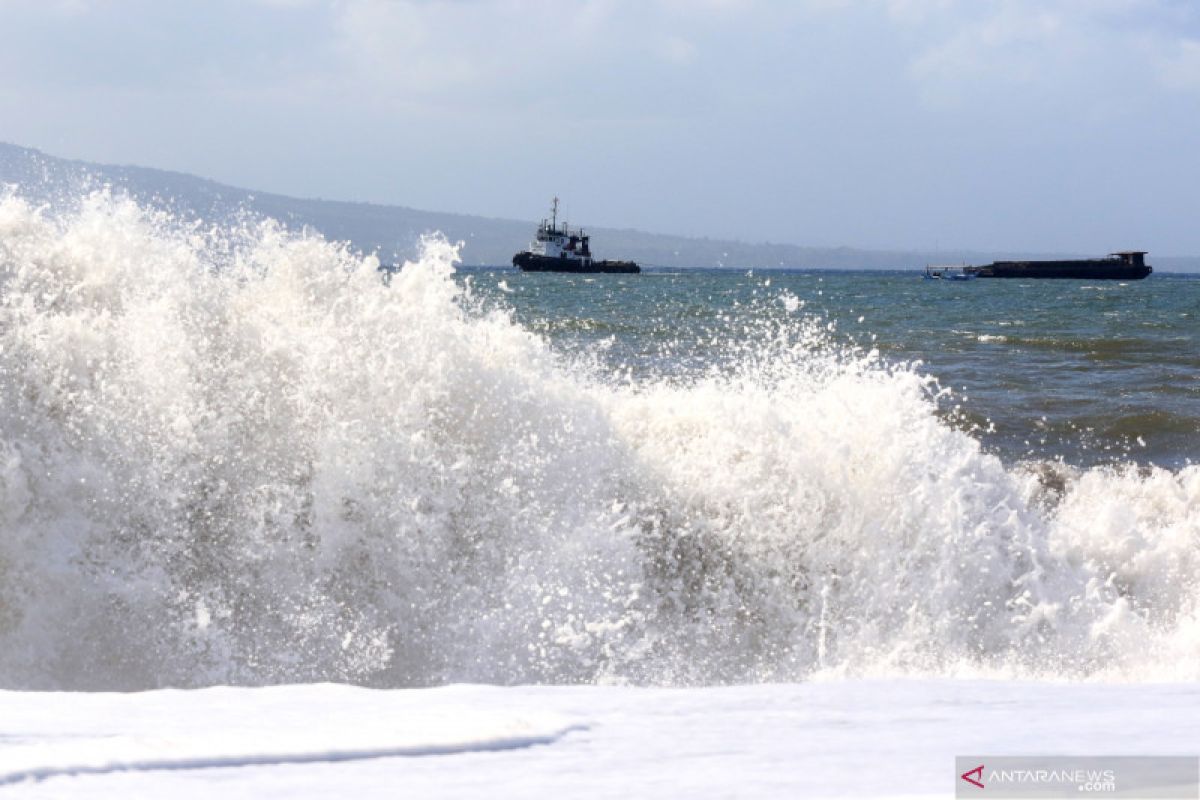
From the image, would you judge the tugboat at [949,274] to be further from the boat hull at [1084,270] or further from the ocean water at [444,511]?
the ocean water at [444,511]

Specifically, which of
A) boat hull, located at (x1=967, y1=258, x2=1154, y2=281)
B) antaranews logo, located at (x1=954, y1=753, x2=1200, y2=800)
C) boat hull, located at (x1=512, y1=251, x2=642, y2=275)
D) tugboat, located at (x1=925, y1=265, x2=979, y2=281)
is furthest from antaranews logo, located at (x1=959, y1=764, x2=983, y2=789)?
boat hull, located at (x1=967, y1=258, x2=1154, y2=281)

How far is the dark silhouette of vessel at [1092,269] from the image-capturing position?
7275cm

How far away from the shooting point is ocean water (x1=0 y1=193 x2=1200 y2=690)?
15.1ft

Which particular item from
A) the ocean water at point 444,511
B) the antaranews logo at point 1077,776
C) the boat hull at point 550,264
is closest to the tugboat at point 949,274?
the boat hull at point 550,264

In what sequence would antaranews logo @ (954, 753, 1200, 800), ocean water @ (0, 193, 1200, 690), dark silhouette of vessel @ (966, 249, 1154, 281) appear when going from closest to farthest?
antaranews logo @ (954, 753, 1200, 800)
ocean water @ (0, 193, 1200, 690)
dark silhouette of vessel @ (966, 249, 1154, 281)

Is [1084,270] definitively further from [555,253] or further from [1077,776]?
[1077,776]

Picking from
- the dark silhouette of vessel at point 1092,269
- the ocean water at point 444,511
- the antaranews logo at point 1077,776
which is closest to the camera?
the antaranews logo at point 1077,776

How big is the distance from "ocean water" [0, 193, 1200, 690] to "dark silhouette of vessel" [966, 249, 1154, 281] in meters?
71.9

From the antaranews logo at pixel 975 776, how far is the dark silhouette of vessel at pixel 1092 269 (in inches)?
3039

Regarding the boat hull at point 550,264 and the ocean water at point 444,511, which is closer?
the ocean water at point 444,511

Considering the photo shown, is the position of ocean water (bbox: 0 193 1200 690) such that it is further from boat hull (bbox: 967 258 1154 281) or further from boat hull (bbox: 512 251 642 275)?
boat hull (bbox: 967 258 1154 281)

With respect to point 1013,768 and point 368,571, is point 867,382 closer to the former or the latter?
point 368,571

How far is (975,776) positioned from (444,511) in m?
3.84

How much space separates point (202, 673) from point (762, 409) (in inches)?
116
